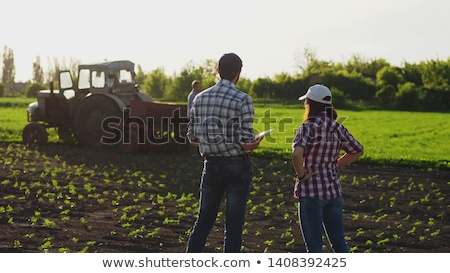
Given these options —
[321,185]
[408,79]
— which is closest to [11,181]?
[321,185]

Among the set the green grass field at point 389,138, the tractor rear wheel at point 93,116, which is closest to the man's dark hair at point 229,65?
the green grass field at point 389,138

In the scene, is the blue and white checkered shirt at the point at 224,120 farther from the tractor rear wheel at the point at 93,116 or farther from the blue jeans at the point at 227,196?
the tractor rear wheel at the point at 93,116

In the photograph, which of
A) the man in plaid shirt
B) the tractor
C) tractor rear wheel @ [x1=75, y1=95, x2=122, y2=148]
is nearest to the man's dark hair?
the man in plaid shirt

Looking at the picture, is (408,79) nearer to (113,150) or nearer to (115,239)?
(113,150)

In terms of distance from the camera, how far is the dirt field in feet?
25.3

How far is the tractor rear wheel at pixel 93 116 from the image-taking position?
1745cm

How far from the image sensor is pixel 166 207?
10.0 metres

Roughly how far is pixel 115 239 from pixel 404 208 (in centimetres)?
465

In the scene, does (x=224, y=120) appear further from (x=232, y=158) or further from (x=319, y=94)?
(x=319, y=94)

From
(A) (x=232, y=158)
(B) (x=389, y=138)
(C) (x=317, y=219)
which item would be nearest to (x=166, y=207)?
(A) (x=232, y=158)

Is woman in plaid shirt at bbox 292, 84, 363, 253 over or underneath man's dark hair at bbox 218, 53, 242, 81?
underneath

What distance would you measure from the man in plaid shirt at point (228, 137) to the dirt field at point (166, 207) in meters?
1.95

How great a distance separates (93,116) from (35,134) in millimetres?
2359

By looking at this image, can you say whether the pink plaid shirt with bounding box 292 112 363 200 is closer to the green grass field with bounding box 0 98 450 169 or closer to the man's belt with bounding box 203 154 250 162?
the man's belt with bounding box 203 154 250 162
